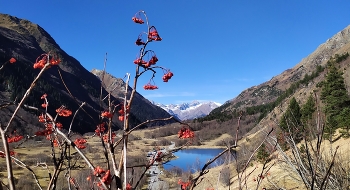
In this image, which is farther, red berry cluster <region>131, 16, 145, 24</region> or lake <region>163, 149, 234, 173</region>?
lake <region>163, 149, 234, 173</region>

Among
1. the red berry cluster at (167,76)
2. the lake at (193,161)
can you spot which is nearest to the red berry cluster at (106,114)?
the lake at (193,161)

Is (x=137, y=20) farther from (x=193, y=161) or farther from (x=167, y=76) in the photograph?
(x=193, y=161)

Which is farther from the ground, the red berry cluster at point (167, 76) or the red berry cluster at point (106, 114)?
the red berry cluster at point (167, 76)

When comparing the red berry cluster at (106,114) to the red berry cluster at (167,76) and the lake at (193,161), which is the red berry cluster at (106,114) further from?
the red berry cluster at (167,76)

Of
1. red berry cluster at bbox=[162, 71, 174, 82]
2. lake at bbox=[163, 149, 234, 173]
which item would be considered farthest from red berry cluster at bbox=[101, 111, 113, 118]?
red berry cluster at bbox=[162, 71, 174, 82]

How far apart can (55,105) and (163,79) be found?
510 feet

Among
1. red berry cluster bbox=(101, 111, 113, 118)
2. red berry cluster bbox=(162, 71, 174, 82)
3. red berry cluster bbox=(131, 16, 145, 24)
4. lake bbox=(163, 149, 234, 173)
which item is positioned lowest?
lake bbox=(163, 149, 234, 173)

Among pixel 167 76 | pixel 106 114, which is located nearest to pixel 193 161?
pixel 167 76

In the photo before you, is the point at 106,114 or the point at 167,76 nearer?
the point at 106,114

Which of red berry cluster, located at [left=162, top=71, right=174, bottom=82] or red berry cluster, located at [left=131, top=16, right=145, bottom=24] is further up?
red berry cluster, located at [left=131, top=16, right=145, bottom=24]

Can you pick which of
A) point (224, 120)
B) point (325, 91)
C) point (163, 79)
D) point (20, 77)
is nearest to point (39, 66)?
point (163, 79)

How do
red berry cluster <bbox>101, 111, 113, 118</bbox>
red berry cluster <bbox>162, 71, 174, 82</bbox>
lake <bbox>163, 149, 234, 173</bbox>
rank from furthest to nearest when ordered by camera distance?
lake <bbox>163, 149, 234, 173</bbox>
red berry cluster <bbox>162, 71, 174, 82</bbox>
red berry cluster <bbox>101, 111, 113, 118</bbox>

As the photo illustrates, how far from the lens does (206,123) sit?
145000mm

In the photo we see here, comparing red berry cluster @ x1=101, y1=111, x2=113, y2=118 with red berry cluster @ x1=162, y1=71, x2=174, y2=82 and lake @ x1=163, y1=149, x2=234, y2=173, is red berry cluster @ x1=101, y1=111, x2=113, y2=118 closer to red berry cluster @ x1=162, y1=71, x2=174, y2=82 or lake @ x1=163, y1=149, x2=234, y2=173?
lake @ x1=163, y1=149, x2=234, y2=173
